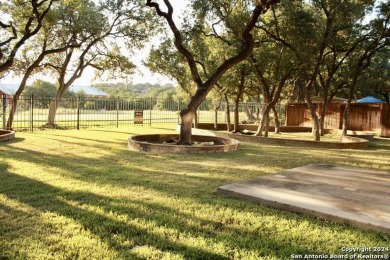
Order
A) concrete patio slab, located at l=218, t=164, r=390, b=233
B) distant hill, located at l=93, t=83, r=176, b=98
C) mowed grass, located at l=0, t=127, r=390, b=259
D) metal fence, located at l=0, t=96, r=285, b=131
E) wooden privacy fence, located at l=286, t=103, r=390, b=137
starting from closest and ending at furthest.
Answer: mowed grass, located at l=0, t=127, r=390, b=259, concrete patio slab, located at l=218, t=164, r=390, b=233, wooden privacy fence, located at l=286, t=103, r=390, b=137, metal fence, located at l=0, t=96, r=285, b=131, distant hill, located at l=93, t=83, r=176, b=98

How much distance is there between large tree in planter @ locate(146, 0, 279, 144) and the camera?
10766 mm

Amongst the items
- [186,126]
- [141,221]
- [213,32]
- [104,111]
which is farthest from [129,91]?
[141,221]

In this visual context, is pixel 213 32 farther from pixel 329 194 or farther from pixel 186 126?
pixel 329 194

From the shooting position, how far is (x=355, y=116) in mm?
22406

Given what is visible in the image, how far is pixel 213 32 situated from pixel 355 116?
1324 centimetres

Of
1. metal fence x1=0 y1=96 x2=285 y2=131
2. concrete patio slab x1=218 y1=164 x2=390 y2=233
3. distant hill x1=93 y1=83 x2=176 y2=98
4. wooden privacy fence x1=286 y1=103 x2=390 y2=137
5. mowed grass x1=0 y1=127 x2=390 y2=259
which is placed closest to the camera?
mowed grass x1=0 y1=127 x2=390 y2=259

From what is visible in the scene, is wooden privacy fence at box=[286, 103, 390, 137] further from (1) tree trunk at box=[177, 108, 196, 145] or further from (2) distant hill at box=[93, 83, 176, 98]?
(2) distant hill at box=[93, 83, 176, 98]

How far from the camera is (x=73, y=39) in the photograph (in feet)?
62.6

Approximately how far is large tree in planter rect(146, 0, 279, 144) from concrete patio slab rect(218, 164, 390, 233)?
5.09m

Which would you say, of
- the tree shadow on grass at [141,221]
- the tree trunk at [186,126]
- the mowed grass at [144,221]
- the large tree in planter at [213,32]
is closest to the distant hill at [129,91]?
the large tree in planter at [213,32]

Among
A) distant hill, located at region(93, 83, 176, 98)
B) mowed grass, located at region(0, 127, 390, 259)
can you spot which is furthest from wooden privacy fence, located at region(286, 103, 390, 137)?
mowed grass, located at region(0, 127, 390, 259)

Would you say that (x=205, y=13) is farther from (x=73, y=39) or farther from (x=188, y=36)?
(x=73, y=39)

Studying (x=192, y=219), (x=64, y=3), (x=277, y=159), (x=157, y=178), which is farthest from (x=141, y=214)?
(x=64, y=3)

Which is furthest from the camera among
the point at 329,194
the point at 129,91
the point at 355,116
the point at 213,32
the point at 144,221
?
the point at 129,91
